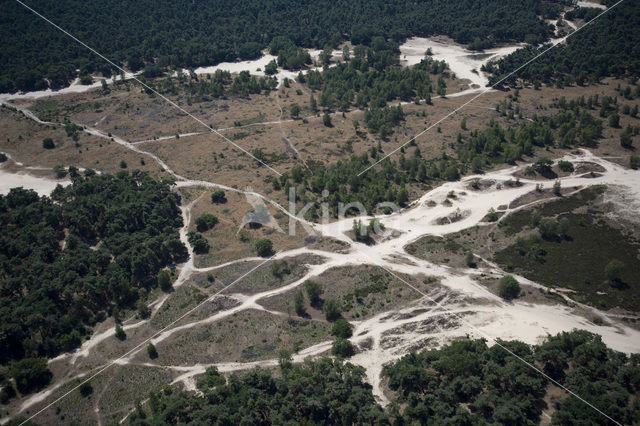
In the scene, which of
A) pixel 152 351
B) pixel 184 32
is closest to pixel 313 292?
pixel 152 351

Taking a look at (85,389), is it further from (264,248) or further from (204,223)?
(204,223)

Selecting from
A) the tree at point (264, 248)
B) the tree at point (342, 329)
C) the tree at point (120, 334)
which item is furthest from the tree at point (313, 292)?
the tree at point (120, 334)

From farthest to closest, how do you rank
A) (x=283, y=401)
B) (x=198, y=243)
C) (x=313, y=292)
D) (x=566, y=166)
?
(x=566, y=166) → (x=198, y=243) → (x=313, y=292) → (x=283, y=401)

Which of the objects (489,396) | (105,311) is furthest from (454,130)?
(105,311)

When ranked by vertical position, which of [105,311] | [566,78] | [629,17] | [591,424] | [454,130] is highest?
[629,17]

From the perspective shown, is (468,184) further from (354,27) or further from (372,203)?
(354,27)

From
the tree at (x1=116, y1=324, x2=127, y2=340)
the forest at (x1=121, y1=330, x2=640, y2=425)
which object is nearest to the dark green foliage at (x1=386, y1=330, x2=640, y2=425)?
the forest at (x1=121, y1=330, x2=640, y2=425)
